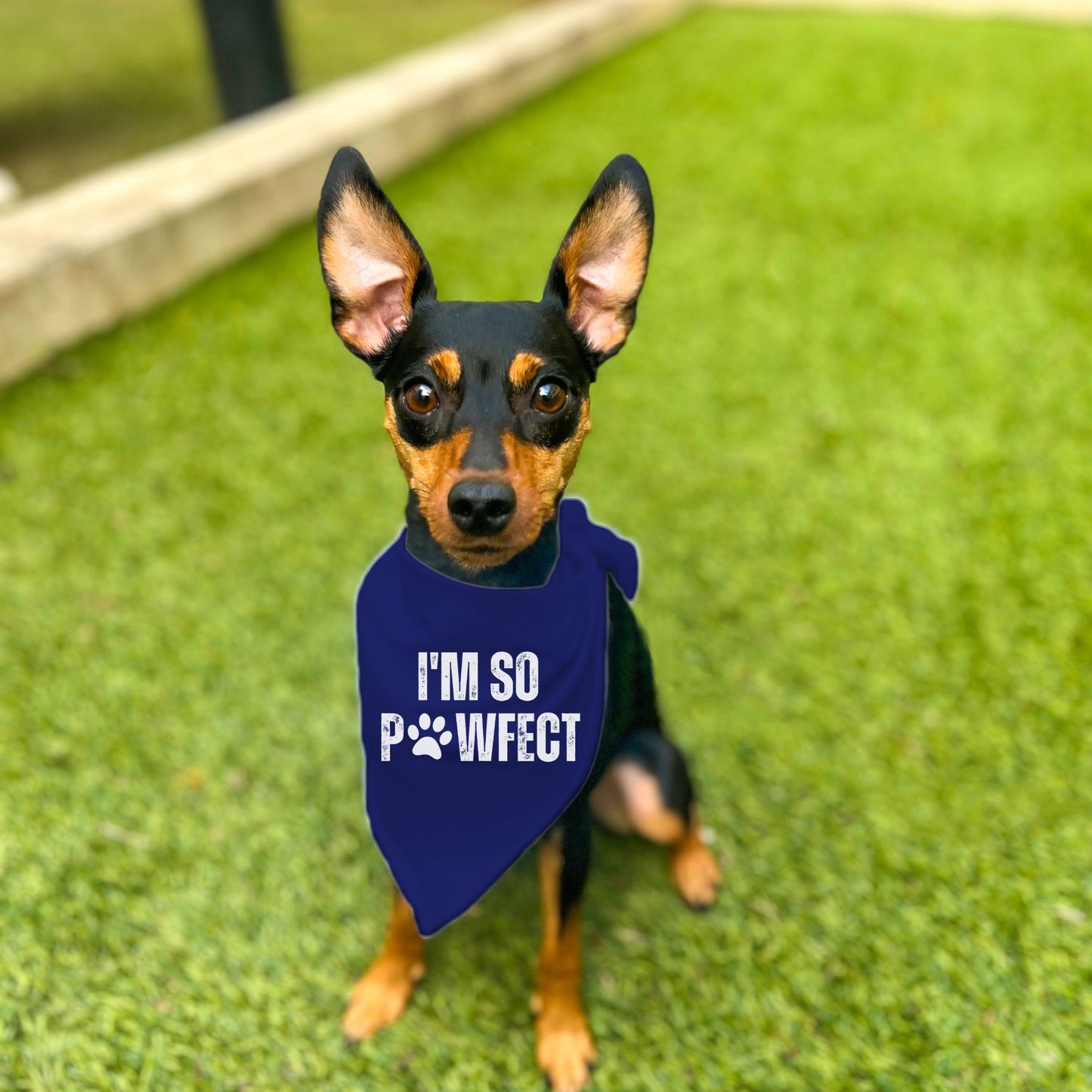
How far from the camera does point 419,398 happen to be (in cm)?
162

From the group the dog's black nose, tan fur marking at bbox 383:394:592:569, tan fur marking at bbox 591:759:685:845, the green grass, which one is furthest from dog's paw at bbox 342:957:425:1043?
the green grass

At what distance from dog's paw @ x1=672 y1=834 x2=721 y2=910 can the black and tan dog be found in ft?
1.72

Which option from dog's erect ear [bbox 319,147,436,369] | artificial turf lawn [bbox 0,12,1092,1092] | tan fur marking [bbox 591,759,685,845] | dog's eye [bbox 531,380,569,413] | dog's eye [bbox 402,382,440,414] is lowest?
artificial turf lawn [bbox 0,12,1092,1092]

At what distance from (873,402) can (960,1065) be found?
9.56ft

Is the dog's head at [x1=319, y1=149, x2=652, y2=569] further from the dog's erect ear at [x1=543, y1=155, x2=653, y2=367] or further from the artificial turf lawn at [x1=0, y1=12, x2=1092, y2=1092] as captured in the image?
the artificial turf lawn at [x1=0, y1=12, x2=1092, y2=1092]

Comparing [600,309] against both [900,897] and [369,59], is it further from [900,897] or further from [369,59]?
[369,59]

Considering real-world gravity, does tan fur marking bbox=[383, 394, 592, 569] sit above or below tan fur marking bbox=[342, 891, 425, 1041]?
above

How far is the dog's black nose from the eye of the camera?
4.86 ft

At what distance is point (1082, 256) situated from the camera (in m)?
5.23

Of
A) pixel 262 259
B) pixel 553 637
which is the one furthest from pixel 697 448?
pixel 262 259

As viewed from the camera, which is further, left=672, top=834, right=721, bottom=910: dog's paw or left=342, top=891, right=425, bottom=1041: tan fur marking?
left=672, top=834, right=721, bottom=910: dog's paw

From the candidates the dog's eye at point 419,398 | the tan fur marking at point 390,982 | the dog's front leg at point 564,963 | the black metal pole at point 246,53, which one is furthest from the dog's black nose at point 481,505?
the black metal pole at point 246,53

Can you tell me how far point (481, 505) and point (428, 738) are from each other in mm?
Result: 553

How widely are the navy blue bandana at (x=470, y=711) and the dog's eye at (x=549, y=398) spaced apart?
0.32m
